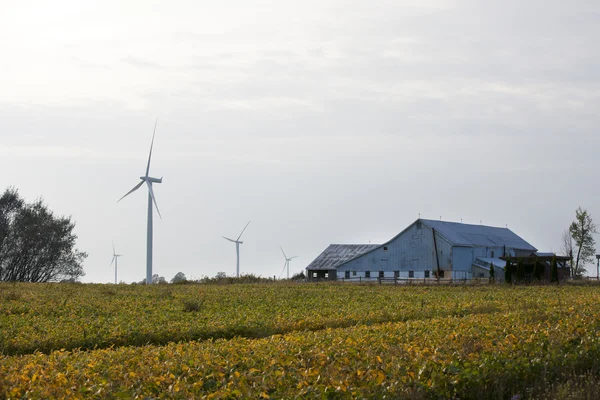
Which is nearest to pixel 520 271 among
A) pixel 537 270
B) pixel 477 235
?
pixel 537 270

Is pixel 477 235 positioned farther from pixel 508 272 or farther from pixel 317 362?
pixel 317 362

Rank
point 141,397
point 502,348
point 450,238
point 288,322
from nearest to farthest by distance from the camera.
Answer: point 141,397
point 502,348
point 288,322
point 450,238

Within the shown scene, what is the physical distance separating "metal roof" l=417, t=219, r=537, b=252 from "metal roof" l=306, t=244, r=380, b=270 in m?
11.6

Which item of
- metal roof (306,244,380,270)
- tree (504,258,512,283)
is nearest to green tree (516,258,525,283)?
tree (504,258,512,283)

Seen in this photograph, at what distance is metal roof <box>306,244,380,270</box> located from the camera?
293 ft

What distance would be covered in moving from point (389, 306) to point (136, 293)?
1390cm

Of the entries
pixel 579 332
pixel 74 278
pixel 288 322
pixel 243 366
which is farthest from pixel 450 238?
pixel 243 366

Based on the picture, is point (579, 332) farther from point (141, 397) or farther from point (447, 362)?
point (141, 397)

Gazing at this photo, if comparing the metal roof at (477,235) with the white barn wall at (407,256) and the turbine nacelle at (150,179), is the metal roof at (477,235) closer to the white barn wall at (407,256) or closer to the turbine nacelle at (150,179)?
the white barn wall at (407,256)

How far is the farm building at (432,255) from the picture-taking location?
76750 mm

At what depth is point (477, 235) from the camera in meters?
84.0

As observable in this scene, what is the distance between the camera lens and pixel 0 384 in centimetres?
1015

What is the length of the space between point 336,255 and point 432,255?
1655 cm

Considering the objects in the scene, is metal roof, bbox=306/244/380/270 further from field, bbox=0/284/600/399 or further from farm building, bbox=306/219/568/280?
field, bbox=0/284/600/399
